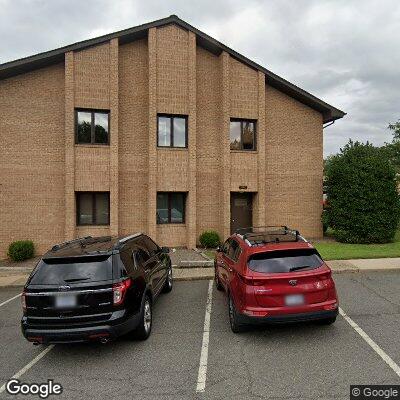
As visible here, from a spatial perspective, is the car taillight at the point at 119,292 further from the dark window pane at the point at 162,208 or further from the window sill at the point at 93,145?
the window sill at the point at 93,145

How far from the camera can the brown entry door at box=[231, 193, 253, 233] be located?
52.0 feet

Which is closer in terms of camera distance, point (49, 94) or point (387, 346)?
point (387, 346)

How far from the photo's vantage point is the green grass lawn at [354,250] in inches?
464

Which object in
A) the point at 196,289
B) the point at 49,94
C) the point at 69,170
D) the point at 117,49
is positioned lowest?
the point at 196,289

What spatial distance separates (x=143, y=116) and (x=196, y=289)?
29.4 feet

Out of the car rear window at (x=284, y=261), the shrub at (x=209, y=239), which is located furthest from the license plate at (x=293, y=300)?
the shrub at (x=209, y=239)

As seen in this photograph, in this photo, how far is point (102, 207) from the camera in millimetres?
14312

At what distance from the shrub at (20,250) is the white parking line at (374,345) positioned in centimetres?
1171

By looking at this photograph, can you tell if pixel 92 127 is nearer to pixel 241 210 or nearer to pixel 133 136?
pixel 133 136

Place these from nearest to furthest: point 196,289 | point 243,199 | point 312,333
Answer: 1. point 312,333
2. point 196,289
3. point 243,199

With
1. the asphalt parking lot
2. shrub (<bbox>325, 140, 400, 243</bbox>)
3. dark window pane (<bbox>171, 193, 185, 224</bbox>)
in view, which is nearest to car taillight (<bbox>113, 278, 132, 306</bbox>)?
the asphalt parking lot

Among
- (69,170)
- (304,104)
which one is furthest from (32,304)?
(304,104)

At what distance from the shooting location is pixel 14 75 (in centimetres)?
1359

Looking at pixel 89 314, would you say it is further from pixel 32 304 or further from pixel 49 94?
pixel 49 94
